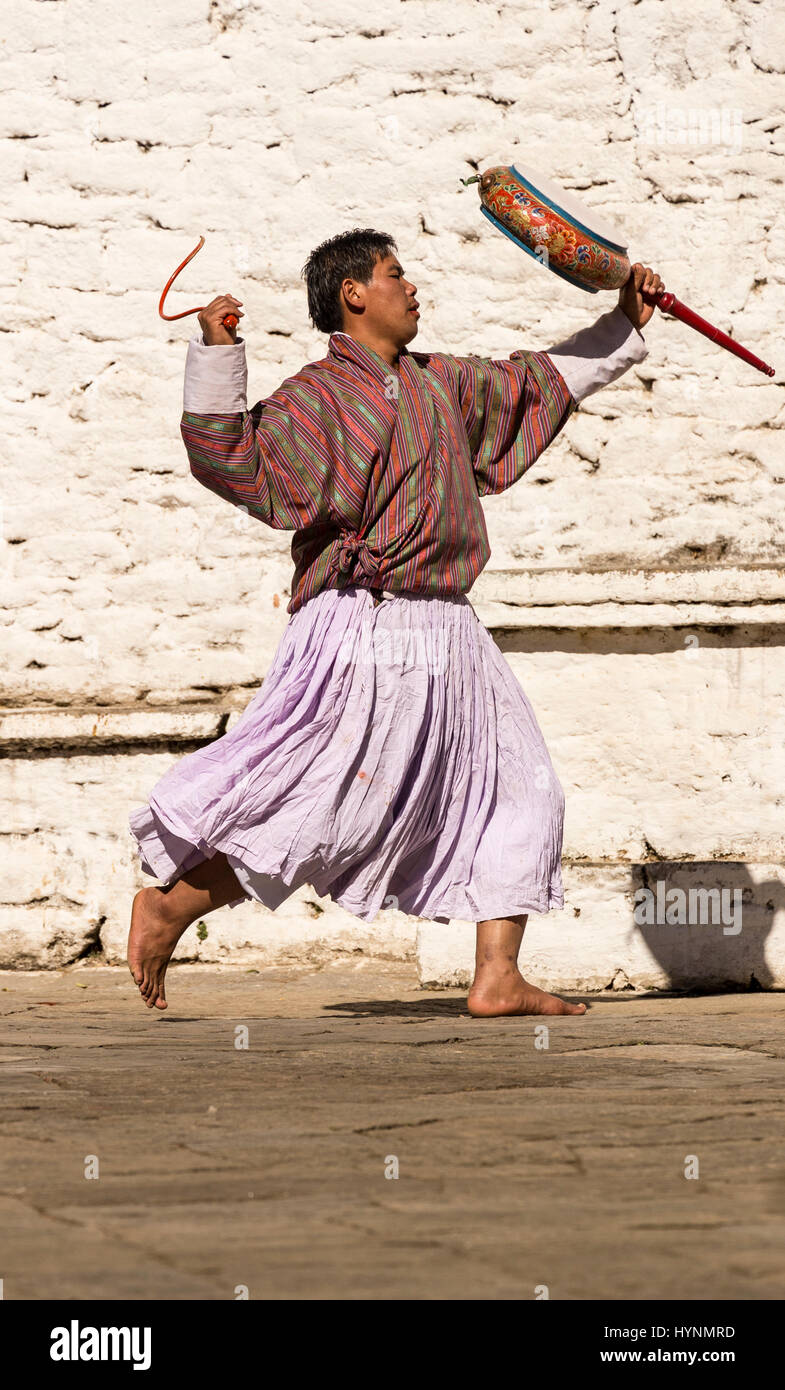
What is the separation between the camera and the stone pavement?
1.63 metres

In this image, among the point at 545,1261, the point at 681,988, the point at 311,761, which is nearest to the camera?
the point at 545,1261

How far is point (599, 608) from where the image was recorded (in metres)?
4.84

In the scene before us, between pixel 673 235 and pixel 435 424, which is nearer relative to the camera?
pixel 435 424

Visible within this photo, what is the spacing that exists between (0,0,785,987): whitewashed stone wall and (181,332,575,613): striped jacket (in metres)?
1.05

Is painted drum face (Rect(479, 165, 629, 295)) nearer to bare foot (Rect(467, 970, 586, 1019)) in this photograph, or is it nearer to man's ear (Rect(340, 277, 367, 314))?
man's ear (Rect(340, 277, 367, 314))

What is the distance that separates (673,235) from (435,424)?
5.14 feet

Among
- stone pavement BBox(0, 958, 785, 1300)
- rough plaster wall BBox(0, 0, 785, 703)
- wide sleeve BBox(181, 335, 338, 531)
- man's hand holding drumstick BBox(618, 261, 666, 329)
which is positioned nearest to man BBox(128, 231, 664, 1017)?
wide sleeve BBox(181, 335, 338, 531)

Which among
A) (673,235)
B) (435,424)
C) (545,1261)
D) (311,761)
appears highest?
(673,235)

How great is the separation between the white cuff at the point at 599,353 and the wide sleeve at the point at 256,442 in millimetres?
693

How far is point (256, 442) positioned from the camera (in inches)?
146

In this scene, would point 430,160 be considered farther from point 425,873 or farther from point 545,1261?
point 545,1261

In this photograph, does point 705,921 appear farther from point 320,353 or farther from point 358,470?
point 320,353

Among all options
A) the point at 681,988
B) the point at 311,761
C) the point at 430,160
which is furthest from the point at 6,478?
the point at 681,988

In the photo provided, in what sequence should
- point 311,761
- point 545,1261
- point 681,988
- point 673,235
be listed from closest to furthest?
point 545,1261, point 311,761, point 681,988, point 673,235
